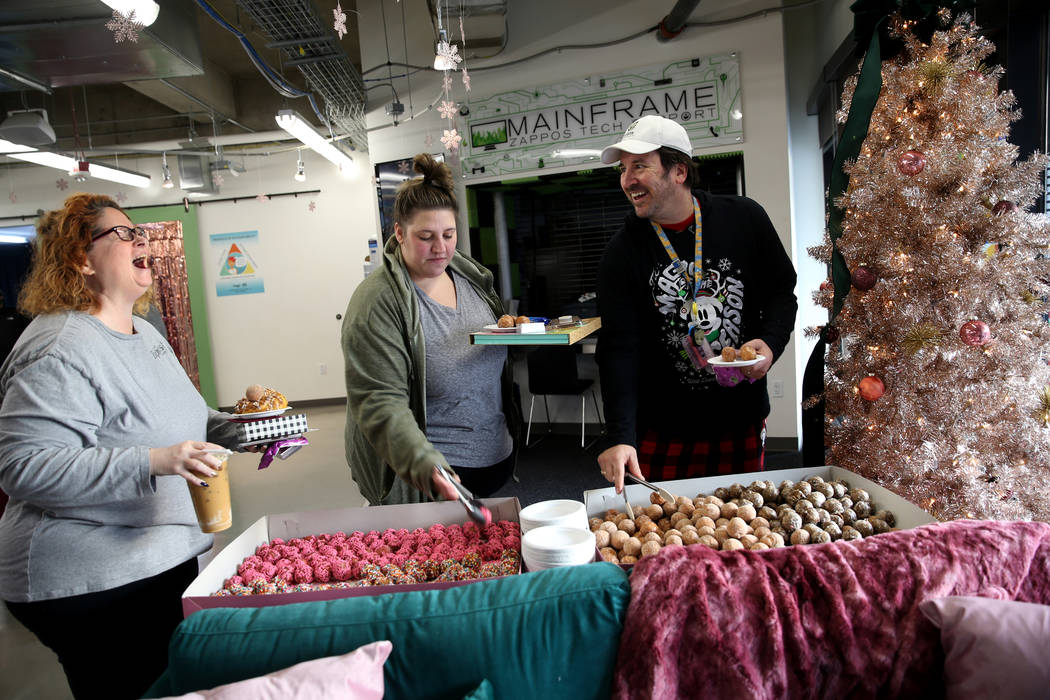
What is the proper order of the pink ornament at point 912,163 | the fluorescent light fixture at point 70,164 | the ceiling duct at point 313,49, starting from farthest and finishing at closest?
1. the fluorescent light fixture at point 70,164
2. the ceiling duct at point 313,49
3. the pink ornament at point 912,163

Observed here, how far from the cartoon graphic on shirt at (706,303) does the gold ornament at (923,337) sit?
0.78 meters

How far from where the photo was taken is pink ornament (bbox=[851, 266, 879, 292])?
2.45 meters

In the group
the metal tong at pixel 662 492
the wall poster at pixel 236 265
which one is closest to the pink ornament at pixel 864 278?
the metal tong at pixel 662 492

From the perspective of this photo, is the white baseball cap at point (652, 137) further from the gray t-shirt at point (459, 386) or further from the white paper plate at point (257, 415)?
the white paper plate at point (257, 415)

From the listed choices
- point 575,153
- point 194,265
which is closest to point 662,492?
point 575,153

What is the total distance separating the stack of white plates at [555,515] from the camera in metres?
1.50

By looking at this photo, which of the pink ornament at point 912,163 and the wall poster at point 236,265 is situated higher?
the wall poster at point 236,265

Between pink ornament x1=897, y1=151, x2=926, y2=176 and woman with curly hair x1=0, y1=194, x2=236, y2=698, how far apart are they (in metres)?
2.40

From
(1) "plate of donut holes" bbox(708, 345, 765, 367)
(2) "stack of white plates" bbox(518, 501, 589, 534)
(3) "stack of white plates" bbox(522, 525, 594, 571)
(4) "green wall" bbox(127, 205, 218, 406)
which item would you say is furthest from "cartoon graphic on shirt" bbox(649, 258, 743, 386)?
(4) "green wall" bbox(127, 205, 218, 406)

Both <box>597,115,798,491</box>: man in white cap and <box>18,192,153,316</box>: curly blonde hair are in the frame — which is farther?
<box>597,115,798,491</box>: man in white cap

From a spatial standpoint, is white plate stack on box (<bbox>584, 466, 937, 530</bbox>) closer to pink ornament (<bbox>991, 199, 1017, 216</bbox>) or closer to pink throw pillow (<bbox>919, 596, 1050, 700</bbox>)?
pink throw pillow (<bbox>919, 596, 1050, 700</bbox>)

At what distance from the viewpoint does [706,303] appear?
1.98m

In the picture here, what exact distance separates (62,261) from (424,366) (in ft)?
3.03

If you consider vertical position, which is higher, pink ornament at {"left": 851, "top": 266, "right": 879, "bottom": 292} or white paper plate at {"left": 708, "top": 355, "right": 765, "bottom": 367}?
pink ornament at {"left": 851, "top": 266, "right": 879, "bottom": 292}
